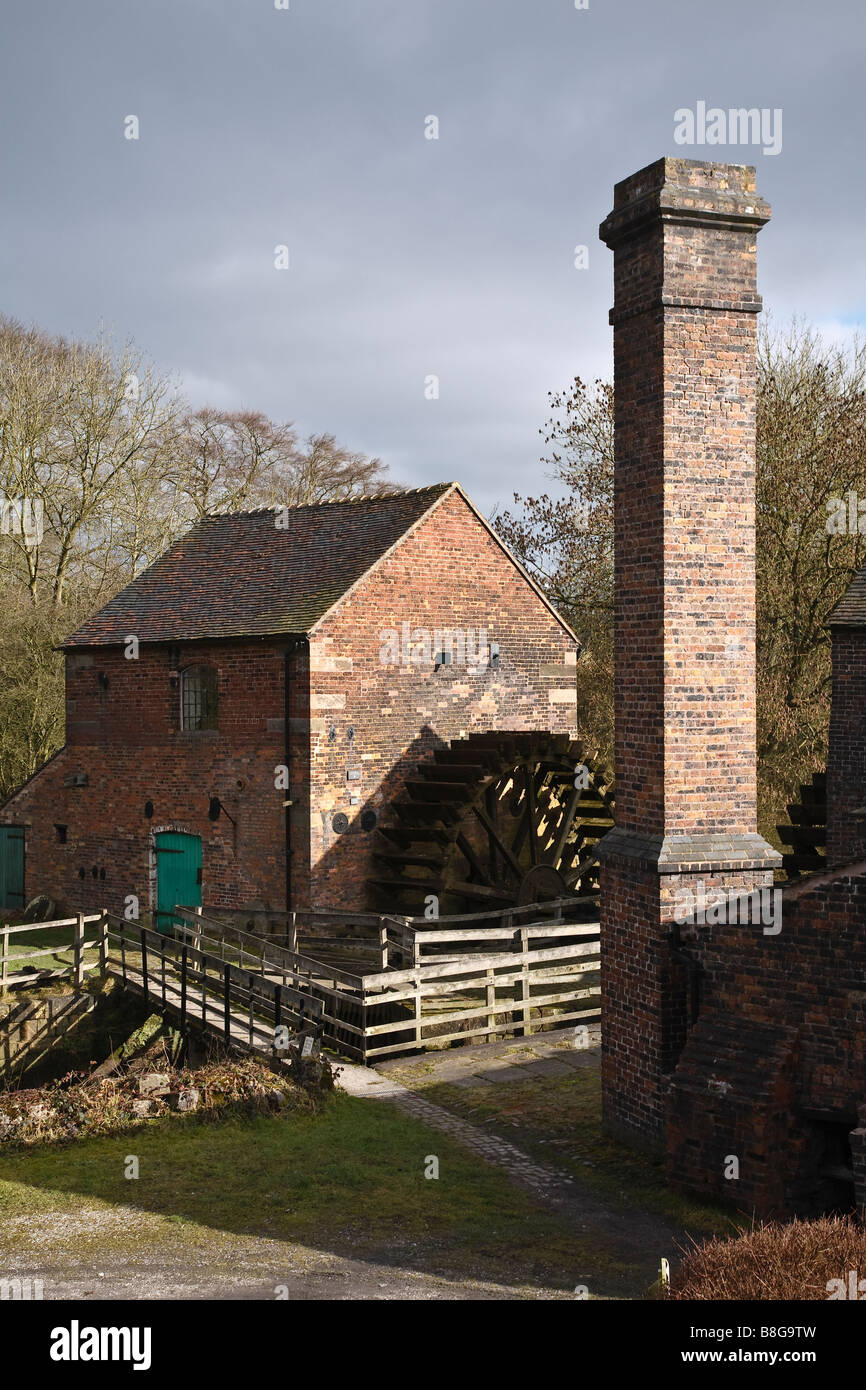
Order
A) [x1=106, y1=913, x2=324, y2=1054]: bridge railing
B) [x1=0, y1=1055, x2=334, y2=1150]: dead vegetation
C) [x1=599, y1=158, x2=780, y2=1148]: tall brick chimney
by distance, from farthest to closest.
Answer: [x1=106, y1=913, x2=324, y2=1054]: bridge railing, [x1=0, y1=1055, x2=334, y2=1150]: dead vegetation, [x1=599, y1=158, x2=780, y2=1148]: tall brick chimney

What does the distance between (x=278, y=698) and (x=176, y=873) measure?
12.8 ft

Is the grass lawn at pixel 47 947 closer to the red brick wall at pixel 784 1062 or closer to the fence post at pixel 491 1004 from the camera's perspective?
the fence post at pixel 491 1004

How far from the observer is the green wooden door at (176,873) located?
19.4 meters

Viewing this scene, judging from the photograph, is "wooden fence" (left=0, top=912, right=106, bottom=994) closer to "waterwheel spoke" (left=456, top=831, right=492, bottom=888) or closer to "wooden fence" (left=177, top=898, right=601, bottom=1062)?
"wooden fence" (left=177, top=898, right=601, bottom=1062)

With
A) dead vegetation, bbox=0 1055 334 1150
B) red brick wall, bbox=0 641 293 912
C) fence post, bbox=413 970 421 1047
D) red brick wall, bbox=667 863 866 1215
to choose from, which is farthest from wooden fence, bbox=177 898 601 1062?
red brick wall, bbox=667 863 866 1215

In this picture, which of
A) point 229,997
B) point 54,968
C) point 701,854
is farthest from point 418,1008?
point 54,968

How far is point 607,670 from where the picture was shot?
86.5 feet

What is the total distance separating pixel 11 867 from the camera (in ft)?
75.0

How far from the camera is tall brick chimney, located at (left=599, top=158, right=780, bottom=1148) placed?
9.61 m

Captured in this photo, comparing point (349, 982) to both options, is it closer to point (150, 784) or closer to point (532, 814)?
point (532, 814)

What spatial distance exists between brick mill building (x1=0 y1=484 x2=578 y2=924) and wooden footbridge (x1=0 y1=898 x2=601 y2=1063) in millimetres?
1857

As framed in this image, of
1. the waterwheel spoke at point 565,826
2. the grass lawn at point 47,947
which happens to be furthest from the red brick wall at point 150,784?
the waterwheel spoke at point 565,826

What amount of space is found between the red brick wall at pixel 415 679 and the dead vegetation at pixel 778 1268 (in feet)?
39.8

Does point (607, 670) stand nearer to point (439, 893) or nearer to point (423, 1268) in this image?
point (439, 893)
